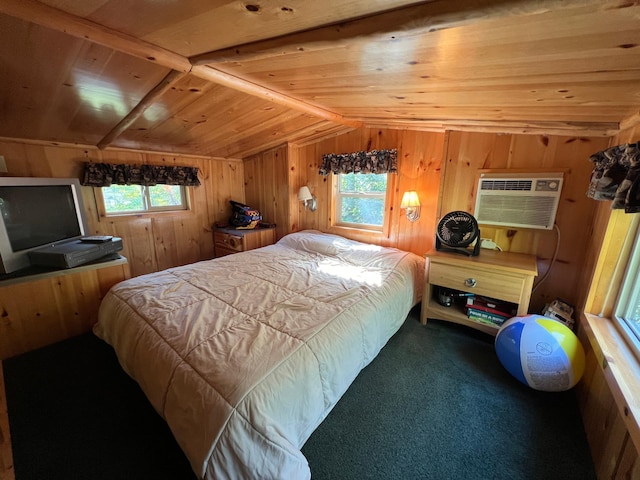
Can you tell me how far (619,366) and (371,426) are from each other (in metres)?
1.23

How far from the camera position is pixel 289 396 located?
1079 mm

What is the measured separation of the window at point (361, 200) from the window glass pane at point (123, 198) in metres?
2.50

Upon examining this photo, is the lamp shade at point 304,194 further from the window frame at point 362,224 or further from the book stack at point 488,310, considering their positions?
the book stack at point 488,310

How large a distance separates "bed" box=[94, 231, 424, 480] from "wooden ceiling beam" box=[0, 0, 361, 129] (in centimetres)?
140

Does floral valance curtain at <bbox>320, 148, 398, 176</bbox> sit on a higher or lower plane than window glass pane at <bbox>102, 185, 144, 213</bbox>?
higher

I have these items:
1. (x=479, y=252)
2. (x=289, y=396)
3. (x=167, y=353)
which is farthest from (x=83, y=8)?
(x=479, y=252)

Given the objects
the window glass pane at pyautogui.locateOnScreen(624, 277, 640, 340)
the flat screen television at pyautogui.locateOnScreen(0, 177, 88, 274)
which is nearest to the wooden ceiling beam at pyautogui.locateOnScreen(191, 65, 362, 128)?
the flat screen television at pyautogui.locateOnScreen(0, 177, 88, 274)

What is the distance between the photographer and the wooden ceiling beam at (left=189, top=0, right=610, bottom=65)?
660mm

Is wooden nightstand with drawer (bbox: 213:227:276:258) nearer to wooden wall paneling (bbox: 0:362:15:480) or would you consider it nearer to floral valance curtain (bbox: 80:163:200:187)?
floral valance curtain (bbox: 80:163:200:187)

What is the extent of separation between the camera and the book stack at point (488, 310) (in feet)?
6.84

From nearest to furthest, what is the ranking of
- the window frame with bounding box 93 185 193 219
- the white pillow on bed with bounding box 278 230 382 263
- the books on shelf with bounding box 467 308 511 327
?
the books on shelf with bounding box 467 308 511 327, the white pillow on bed with bounding box 278 230 382 263, the window frame with bounding box 93 185 193 219

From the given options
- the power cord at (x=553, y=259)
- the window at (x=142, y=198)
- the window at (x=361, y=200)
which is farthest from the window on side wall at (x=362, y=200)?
the window at (x=142, y=198)

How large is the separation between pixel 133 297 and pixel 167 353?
71 cm

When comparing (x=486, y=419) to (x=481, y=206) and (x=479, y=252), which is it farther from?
(x=481, y=206)
